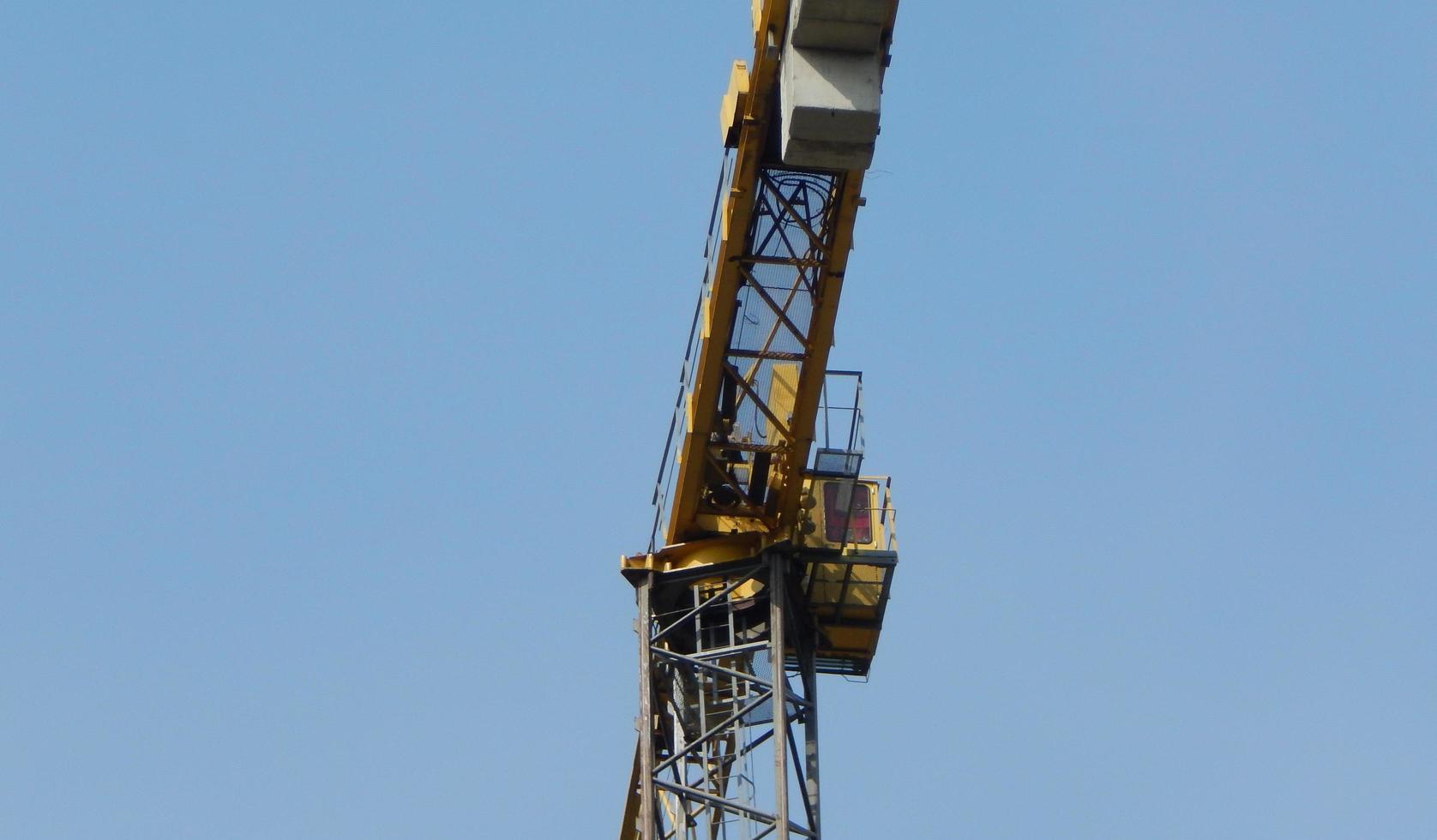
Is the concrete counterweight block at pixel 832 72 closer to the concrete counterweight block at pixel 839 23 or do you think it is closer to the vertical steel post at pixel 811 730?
the concrete counterweight block at pixel 839 23

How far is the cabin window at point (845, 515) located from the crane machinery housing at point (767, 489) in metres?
0.02

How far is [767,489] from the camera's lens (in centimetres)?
3222

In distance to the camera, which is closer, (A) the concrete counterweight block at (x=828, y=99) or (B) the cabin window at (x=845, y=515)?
(A) the concrete counterweight block at (x=828, y=99)

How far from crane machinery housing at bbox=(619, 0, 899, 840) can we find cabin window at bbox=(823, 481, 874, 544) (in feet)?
0.08

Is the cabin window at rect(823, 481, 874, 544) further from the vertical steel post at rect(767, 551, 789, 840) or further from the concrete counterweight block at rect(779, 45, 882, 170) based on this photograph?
the concrete counterweight block at rect(779, 45, 882, 170)

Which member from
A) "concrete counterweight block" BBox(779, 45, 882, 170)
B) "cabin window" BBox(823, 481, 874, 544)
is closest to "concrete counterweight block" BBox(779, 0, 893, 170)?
"concrete counterweight block" BBox(779, 45, 882, 170)

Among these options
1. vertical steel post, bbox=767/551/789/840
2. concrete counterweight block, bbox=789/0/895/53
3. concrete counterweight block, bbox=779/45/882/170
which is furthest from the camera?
vertical steel post, bbox=767/551/789/840

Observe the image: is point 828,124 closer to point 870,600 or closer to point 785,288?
point 785,288

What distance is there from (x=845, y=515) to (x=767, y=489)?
1036 mm

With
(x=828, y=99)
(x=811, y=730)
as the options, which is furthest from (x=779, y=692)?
(x=828, y=99)

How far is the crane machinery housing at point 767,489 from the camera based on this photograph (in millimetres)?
28375

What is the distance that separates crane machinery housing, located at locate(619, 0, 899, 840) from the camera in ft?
93.1

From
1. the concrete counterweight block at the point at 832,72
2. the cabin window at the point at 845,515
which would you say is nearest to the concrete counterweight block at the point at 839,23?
the concrete counterweight block at the point at 832,72

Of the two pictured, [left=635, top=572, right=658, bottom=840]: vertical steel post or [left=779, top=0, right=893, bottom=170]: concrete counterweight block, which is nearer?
[left=779, top=0, right=893, bottom=170]: concrete counterweight block
